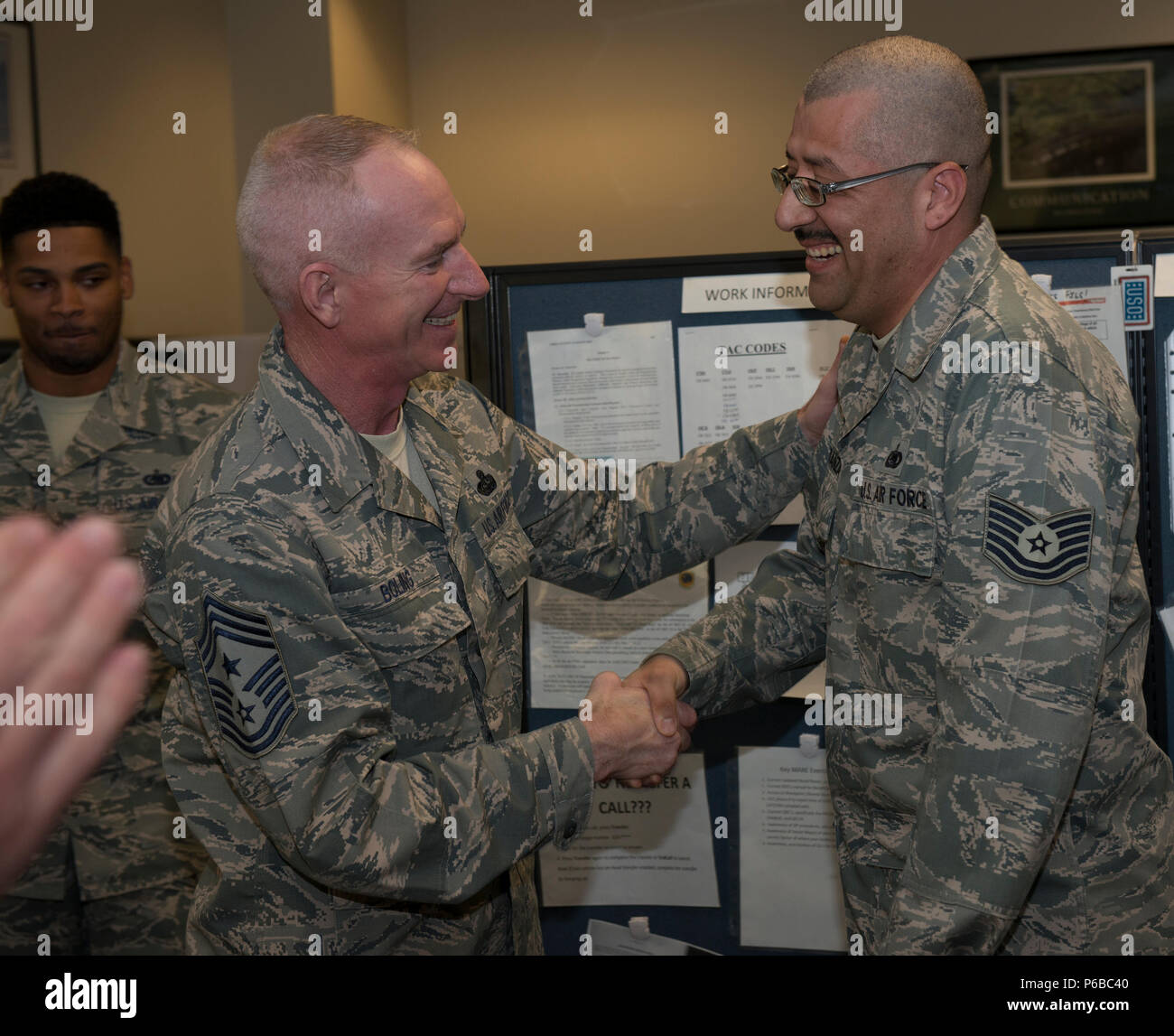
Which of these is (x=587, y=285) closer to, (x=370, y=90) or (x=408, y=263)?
(x=408, y=263)

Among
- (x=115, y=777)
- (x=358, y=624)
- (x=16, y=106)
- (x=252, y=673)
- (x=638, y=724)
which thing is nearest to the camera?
(x=252, y=673)

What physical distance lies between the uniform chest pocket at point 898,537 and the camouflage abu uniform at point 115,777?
158 cm

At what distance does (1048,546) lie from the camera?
4.03 ft

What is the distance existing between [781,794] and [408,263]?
4.21 ft

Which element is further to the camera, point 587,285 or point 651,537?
point 587,285

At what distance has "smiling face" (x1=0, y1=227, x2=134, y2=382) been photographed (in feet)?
7.98

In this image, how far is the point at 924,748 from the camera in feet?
4.78

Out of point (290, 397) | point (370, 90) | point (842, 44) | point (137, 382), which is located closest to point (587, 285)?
point (290, 397)

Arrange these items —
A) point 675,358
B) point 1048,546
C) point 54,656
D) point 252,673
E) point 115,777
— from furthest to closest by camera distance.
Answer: point 115,777, point 675,358, point 252,673, point 1048,546, point 54,656

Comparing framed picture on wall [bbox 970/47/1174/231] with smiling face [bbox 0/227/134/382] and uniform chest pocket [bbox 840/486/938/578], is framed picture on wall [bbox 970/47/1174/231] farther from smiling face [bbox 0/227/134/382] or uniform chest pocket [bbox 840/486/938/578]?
smiling face [bbox 0/227/134/382]

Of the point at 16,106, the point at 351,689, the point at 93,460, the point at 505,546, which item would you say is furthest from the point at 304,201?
the point at 16,106

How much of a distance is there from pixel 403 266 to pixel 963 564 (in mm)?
873

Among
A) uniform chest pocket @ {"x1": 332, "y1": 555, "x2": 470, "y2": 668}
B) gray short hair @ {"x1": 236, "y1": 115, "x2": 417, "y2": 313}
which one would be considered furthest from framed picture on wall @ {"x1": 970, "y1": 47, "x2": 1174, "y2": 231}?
uniform chest pocket @ {"x1": 332, "y1": 555, "x2": 470, "y2": 668}

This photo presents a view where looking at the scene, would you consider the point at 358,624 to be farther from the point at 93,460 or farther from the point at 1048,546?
the point at 93,460
